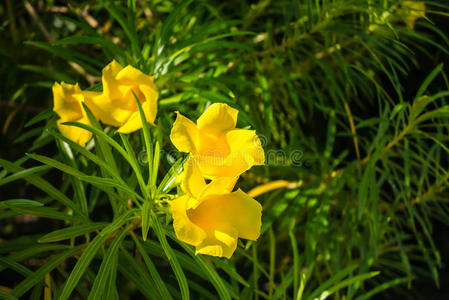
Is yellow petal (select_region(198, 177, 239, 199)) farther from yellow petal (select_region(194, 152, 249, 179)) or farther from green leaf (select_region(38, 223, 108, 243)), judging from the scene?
green leaf (select_region(38, 223, 108, 243))

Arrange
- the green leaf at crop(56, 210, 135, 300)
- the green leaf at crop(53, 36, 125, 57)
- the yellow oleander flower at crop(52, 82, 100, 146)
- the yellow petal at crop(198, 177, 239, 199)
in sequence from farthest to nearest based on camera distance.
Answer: the green leaf at crop(53, 36, 125, 57)
the yellow oleander flower at crop(52, 82, 100, 146)
the green leaf at crop(56, 210, 135, 300)
the yellow petal at crop(198, 177, 239, 199)

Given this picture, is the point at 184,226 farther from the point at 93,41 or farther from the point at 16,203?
the point at 93,41

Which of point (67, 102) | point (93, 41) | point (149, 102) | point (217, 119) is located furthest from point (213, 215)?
point (93, 41)

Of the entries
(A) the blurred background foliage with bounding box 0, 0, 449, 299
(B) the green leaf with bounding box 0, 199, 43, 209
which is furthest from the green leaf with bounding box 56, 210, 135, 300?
(B) the green leaf with bounding box 0, 199, 43, 209

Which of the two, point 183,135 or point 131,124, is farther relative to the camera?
point 131,124

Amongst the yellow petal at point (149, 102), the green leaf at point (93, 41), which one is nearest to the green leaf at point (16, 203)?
the yellow petal at point (149, 102)
